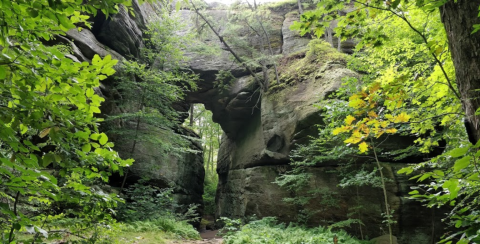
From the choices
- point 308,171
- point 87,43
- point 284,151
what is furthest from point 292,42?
point 87,43

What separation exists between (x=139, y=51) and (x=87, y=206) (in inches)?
547

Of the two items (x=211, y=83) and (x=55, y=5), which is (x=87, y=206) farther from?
(x=211, y=83)

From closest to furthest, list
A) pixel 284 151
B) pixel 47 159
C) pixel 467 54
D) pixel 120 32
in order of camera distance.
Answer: pixel 47 159, pixel 467 54, pixel 284 151, pixel 120 32

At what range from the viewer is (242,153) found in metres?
15.9

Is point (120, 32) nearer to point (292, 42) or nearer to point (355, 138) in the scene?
point (292, 42)

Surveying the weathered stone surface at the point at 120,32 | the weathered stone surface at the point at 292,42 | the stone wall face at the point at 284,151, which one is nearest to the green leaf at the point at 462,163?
the stone wall face at the point at 284,151

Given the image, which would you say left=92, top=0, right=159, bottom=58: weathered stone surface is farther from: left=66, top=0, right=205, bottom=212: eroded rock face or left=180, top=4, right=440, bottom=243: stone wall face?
left=180, top=4, right=440, bottom=243: stone wall face

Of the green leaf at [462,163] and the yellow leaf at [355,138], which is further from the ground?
the yellow leaf at [355,138]

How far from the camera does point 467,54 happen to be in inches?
70.9

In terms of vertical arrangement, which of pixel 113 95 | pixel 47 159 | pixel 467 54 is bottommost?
pixel 47 159

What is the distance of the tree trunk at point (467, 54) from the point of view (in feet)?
5.76

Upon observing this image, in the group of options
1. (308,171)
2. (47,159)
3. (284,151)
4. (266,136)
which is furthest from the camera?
(266,136)

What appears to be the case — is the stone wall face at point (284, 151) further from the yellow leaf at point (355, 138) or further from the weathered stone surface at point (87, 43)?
the weathered stone surface at point (87, 43)

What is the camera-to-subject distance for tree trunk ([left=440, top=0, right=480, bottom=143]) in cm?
175
